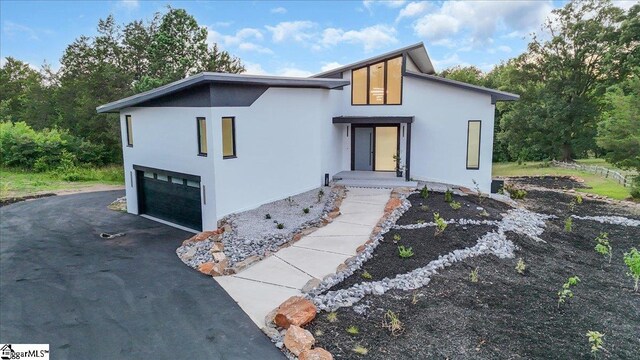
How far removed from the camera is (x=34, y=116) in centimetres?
3609

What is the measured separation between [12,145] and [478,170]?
88.5 feet

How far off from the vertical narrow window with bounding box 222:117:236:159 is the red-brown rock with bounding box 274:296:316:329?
19.4ft

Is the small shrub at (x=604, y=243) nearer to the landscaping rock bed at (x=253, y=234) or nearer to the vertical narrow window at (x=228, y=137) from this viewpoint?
the landscaping rock bed at (x=253, y=234)

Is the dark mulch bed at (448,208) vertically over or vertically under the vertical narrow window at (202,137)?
under

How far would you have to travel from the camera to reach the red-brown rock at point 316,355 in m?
5.20

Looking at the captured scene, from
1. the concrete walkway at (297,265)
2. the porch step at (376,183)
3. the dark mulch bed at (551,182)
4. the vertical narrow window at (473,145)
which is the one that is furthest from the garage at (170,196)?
the dark mulch bed at (551,182)

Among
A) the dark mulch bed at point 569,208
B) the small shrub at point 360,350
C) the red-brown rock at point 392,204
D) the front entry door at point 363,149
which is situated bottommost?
→ the small shrub at point 360,350

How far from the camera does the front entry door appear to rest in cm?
1767

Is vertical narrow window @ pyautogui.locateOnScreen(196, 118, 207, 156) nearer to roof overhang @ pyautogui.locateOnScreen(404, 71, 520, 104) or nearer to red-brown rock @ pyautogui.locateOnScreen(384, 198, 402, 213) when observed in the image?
red-brown rock @ pyautogui.locateOnScreen(384, 198, 402, 213)

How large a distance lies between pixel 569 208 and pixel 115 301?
14973mm

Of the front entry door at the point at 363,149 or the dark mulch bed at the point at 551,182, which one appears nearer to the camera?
the front entry door at the point at 363,149

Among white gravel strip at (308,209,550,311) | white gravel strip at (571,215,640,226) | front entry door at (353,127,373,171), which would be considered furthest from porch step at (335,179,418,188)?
white gravel strip at (571,215,640,226)

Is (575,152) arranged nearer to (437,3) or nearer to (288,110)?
(437,3)

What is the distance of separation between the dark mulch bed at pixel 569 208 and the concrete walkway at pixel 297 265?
22.0 feet
